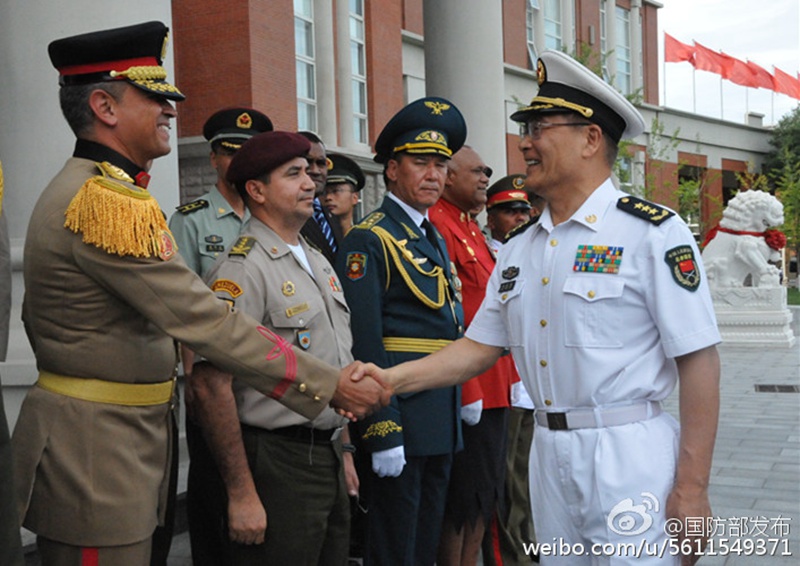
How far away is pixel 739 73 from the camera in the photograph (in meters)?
44.3

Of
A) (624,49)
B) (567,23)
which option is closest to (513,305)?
(567,23)

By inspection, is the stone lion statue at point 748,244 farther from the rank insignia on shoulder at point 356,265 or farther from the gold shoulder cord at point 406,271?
the rank insignia on shoulder at point 356,265

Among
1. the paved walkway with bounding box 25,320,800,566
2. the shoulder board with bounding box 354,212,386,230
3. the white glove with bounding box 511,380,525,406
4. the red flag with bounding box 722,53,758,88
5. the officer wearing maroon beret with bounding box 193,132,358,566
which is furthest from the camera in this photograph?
the red flag with bounding box 722,53,758,88

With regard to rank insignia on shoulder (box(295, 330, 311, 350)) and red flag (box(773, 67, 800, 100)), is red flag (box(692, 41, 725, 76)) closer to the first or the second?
red flag (box(773, 67, 800, 100))

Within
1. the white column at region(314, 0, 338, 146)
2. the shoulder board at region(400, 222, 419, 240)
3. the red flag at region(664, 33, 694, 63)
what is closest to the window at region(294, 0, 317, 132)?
the white column at region(314, 0, 338, 146)

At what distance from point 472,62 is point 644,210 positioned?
550 centimetres

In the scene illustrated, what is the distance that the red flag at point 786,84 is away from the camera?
4584cm

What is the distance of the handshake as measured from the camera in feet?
10.2

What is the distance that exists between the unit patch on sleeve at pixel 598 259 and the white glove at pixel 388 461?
123 cm

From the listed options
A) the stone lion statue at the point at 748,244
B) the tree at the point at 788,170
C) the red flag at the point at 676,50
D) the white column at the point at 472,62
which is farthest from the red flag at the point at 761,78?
the white column at the point at 472,62

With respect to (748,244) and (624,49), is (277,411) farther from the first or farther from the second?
(624,49)

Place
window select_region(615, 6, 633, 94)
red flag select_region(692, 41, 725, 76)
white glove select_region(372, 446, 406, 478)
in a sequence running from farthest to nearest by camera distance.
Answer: red flag select_region(692, 41, 725, 76), window select_region(615, 6, 633, 94), white glove select_region(372, 446, 406, 478)

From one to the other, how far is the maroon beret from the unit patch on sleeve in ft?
4.06

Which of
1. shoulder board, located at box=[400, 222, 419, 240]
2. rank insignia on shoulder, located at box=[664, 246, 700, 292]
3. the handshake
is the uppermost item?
shoulder board, located at box=[400, 222, 419, 240]
